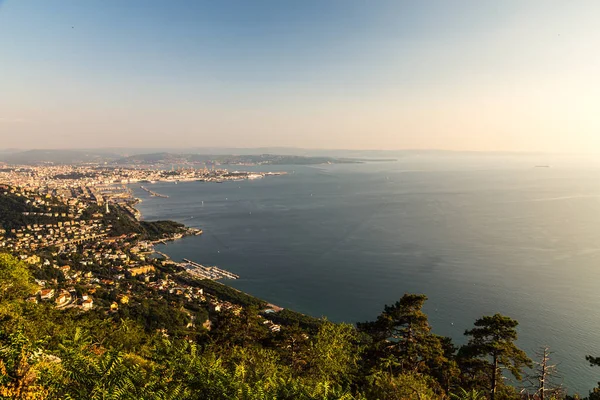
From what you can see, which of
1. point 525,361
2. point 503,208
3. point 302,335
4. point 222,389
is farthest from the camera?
point 503,208

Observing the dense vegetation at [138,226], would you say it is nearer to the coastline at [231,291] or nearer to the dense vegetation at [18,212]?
the dense vegetation at [18,212]

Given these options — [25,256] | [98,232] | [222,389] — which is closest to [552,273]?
[222,389]

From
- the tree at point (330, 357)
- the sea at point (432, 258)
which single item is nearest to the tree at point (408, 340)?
the tree at point (330, 357)

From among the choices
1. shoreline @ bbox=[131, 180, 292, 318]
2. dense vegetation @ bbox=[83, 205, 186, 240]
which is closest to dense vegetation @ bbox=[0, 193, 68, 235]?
dense vegetation @ bbox=[83, 205, 186, 240]

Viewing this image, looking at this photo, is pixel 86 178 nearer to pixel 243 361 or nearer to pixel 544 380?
pixel 243 361

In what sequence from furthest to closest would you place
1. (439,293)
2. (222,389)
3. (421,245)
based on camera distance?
(421,245), (439,293), (222,389)

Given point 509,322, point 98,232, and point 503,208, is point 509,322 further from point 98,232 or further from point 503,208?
point 503,208
